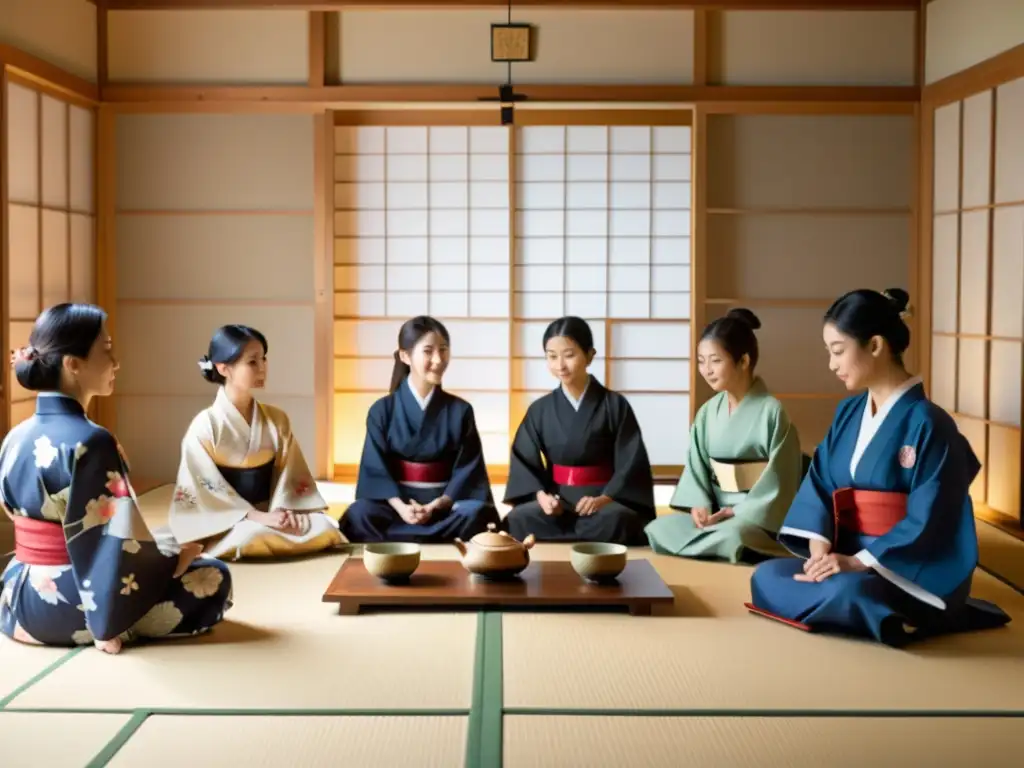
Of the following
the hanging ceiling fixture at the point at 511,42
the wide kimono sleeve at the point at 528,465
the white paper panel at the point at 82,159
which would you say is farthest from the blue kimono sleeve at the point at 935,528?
the white paper panel at the point at 82,159

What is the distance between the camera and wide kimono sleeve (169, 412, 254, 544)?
185 inches

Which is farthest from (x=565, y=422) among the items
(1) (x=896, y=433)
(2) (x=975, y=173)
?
(2) (x=975, y=173)

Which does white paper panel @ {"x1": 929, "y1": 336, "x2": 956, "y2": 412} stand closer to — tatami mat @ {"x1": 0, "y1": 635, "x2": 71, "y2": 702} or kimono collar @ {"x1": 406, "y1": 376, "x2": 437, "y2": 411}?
kimono collar @ {"x1": 406, "y1": 376, "x2": 437, "y2": 411}

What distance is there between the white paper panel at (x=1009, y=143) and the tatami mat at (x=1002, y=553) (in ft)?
5.18

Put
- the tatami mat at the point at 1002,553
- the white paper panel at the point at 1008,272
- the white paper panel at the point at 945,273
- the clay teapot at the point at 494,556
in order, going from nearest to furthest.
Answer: the clay teapot at the point at 494,556 → the tatami mat at the point at 1002,553 → the white paper panel at the point at 1008,272 → the white paper panel at the point at 945,273

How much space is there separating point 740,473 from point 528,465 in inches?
36.9

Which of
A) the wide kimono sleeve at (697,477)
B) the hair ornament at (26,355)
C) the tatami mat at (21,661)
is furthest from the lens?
the wide kimono sleeve at (697,477)

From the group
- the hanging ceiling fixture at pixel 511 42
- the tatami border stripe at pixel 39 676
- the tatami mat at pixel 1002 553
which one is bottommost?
the tatami mat at pixel 1002 553

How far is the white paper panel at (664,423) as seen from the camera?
7.21 meters

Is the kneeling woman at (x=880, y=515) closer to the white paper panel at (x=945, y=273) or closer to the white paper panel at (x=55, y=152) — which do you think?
the white paper panel at (x=945, y=273)

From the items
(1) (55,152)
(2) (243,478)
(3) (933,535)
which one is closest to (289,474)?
(2) (243,478)

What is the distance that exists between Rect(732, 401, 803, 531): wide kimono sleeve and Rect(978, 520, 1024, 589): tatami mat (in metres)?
0.81

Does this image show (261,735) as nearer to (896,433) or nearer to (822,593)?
(822,593)

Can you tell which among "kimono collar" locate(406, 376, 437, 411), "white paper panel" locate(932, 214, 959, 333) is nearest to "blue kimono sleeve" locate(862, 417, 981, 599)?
"kimono collar" locate(406, 376, 437, 411)
